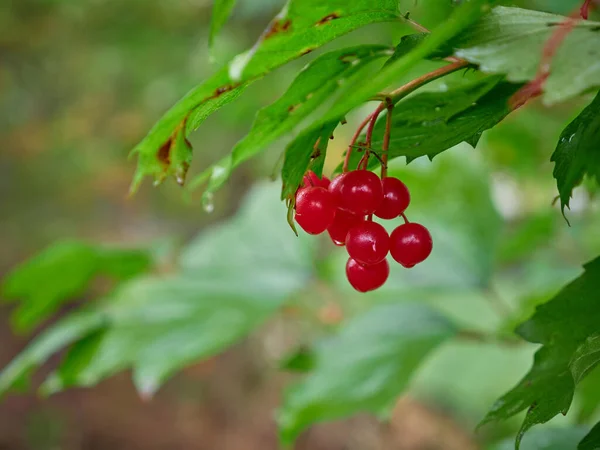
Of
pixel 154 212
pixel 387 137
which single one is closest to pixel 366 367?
pixel 387 137

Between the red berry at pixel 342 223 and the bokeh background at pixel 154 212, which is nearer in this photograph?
the red berry at pixel 342 223

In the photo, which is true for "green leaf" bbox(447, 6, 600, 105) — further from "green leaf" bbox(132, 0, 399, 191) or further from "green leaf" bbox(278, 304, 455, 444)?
"green leaf" bbox(278, 304, 455, 444)

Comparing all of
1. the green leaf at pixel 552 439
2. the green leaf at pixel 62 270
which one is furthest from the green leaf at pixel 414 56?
the green leaf at pixel 62 270

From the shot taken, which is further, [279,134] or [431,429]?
[431,429]

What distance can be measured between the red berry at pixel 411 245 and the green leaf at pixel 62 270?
1030mm

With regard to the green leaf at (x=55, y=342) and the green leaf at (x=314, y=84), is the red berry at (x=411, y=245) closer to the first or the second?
the green leaf at (x=314, y=84)

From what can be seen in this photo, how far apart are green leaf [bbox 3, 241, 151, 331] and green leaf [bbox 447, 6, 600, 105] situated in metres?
1.17

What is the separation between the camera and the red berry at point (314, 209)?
0.44m

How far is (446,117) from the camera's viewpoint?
Result: 0.42 meters

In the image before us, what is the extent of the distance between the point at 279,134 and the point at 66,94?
3524 mm

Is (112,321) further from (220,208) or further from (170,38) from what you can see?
(220,208)

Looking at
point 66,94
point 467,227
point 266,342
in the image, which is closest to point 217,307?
point 467,227

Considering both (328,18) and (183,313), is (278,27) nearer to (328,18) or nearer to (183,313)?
(328,18)

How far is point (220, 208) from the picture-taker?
11.3 feet
